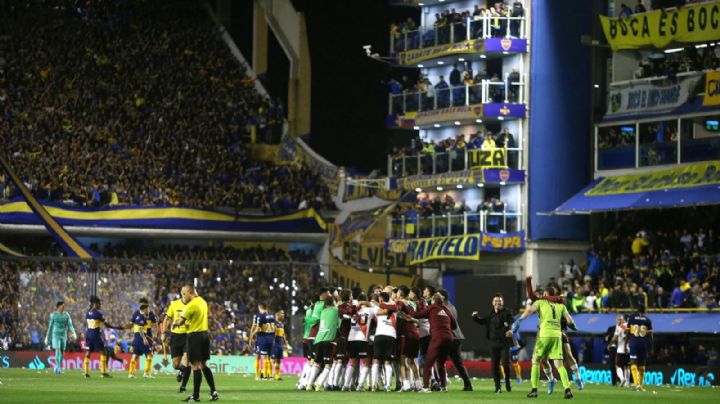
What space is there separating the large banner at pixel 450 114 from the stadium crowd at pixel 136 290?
8390 millimetres

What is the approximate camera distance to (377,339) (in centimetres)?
3697

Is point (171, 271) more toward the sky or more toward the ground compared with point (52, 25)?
more toward the ground

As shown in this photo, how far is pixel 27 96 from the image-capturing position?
72.1m

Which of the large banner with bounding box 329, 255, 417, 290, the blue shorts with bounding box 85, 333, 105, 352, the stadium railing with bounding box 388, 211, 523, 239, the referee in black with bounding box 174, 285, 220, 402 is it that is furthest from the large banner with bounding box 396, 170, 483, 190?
the referee in black with bounding box 174, 285, 220, 402

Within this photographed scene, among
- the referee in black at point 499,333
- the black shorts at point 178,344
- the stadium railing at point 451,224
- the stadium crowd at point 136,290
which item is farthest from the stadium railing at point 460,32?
the black shorts at point 178,344

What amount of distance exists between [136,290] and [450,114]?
52.6 feet

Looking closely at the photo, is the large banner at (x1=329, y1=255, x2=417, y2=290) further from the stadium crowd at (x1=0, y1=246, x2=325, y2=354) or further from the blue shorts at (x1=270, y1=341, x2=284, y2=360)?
the blue shorts at (x1=270, y1=341, x2=284, y2=360)

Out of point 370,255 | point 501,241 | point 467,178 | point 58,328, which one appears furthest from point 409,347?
point 370,255

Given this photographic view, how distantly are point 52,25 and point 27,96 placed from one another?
7.13 m

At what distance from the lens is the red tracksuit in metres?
36.8

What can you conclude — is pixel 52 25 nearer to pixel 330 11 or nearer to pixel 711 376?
pixel 330 11

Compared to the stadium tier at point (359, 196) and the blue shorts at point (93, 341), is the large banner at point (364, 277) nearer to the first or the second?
the stadium tier at point (359, 196)

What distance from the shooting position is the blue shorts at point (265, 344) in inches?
1809

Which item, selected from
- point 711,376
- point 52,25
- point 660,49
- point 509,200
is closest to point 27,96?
point 52,25
